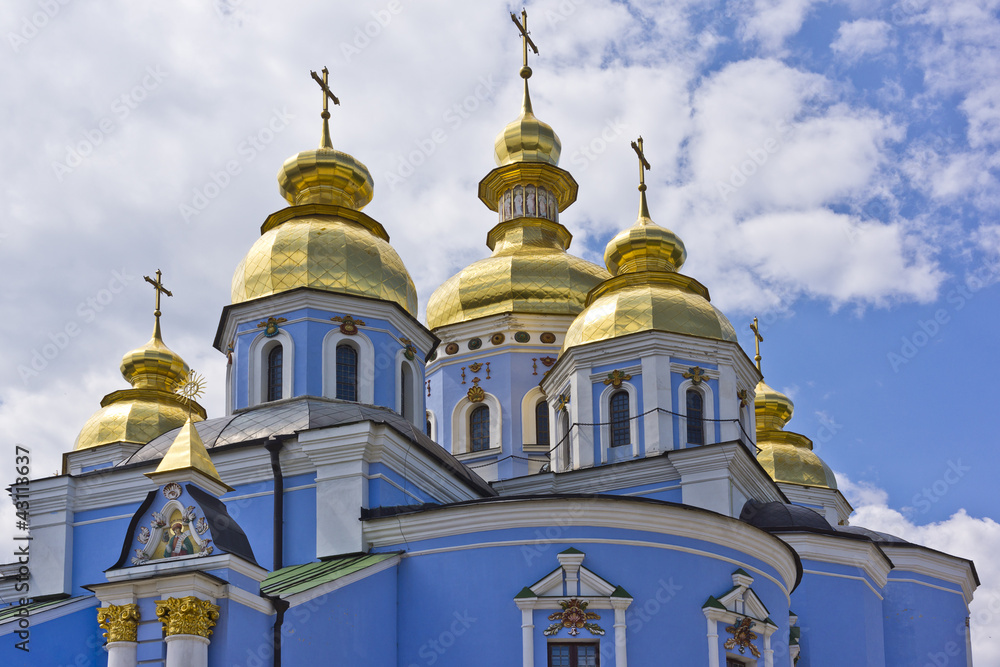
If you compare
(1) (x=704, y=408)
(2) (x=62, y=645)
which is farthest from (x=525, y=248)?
(2) (x=62, y=645)

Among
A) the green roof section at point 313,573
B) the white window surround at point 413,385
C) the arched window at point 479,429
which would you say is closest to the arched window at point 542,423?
the arched window at point 479,429

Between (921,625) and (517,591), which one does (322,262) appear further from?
(921,625)

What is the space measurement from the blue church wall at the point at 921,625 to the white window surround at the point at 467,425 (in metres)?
6.88

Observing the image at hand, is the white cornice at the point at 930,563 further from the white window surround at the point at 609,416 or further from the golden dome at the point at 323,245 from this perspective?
the golden dome at the point at 323,245

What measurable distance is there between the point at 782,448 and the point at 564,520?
13013 millimetres

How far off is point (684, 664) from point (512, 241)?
12574 millimetres

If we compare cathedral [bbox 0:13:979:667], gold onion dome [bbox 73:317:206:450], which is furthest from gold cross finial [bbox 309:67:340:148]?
gold onion dome [bbox 73:317:206:450]

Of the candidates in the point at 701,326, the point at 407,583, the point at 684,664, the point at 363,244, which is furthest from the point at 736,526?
the point at 363,244

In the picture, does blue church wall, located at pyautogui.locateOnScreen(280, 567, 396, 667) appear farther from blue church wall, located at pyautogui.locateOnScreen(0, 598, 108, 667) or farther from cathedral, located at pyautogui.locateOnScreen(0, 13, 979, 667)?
blue church wall, located at pyautogui.locateOnScreen(0, 598, 108, 667)

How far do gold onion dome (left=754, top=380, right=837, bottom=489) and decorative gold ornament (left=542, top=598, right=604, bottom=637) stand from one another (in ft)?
41.1

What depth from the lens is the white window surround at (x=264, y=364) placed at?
17219 millimetres

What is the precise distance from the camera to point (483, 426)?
22188 millimetres

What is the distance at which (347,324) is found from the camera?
17.6m

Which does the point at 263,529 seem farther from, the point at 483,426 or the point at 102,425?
the point at 102,425
